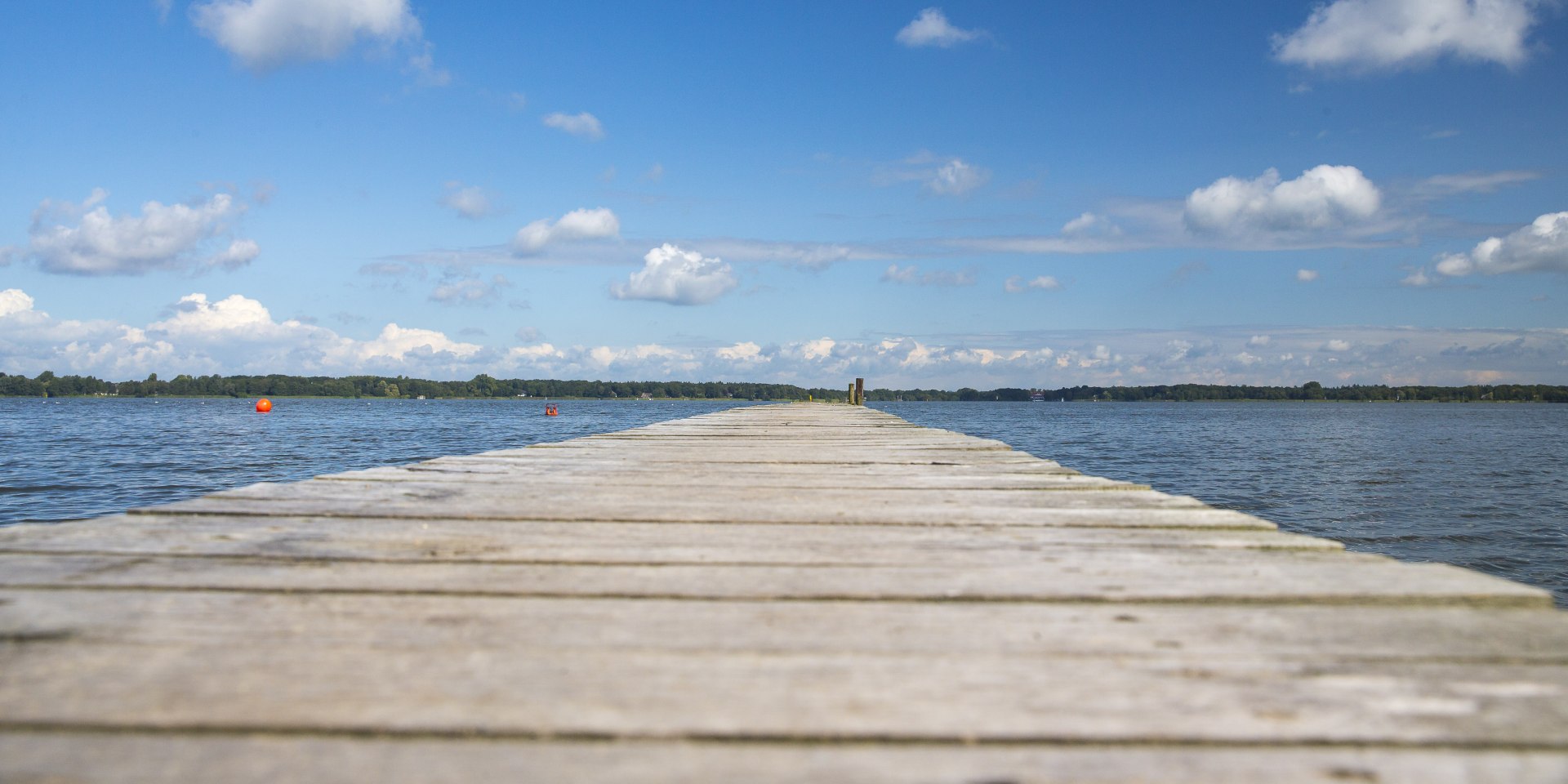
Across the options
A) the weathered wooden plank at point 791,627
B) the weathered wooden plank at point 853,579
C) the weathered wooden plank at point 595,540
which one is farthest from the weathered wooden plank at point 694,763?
the weathered wooden plank at point 595,540

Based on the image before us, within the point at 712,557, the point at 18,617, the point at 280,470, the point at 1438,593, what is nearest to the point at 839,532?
the point at 712,557

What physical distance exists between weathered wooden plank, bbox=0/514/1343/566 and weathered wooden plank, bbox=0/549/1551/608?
0.10m

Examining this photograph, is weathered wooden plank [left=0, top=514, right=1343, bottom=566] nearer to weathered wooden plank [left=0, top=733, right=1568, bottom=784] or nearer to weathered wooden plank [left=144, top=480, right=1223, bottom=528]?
weathered wooden plank [left=144, top=480, right=1223, bottom=528]

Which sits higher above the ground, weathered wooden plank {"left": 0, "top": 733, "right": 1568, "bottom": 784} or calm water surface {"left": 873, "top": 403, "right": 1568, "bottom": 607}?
weathered wooden plank {"left": 0, "top": 733, "right": 1568, "bottom": 784}

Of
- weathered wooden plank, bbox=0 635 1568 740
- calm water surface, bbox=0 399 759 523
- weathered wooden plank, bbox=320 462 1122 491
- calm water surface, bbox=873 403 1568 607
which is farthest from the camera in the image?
calm water surface, bbox=0 399 759 523

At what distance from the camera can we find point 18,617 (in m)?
1.60

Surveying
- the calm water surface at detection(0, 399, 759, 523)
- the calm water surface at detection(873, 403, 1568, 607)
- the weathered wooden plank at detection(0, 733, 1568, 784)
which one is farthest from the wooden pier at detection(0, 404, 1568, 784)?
the calm water surface at detection(873, 403, 1568, 607)

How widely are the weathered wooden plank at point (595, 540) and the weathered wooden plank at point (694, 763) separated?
3.56 feet

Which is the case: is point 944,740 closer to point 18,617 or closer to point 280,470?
point 18,617

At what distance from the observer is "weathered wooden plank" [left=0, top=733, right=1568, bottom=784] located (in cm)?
104

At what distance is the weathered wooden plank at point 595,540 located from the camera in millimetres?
2242

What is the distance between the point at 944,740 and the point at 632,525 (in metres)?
1.80

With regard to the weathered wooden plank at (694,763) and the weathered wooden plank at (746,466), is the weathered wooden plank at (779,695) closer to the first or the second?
the weathered wooden plank at (694,763)

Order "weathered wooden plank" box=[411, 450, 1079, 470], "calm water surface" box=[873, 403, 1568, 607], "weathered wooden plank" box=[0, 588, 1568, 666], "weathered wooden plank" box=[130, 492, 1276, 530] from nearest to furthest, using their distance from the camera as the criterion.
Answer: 1. "weathered wooden plank" box=[0, 588, 1568, 666]
2. "weathered wooden plank" box=[130, 492, 1276, 530]
3. "weathered wooden plank" box=[411, 450, 1079, 470]
4. "calm water surface" box=[873, 403, 1568, 607]
